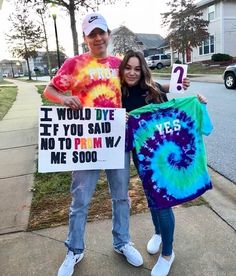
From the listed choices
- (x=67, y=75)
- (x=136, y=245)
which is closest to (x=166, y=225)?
(x=136, y=245)

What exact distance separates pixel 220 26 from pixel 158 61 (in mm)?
10260

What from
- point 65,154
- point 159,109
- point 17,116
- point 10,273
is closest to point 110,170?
point 65,154

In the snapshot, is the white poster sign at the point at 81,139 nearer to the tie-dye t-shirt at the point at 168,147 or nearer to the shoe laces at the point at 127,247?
the tie-dye t-shirt at the point at 168,147

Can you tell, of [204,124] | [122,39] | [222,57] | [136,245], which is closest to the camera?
[204,124]

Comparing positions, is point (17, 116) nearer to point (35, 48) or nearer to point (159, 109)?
point (159, 109)

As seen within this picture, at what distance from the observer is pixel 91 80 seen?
2.78 m

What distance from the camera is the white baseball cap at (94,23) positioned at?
2.75 metres

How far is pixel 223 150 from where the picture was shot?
6.40m

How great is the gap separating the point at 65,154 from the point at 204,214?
1.65 meters

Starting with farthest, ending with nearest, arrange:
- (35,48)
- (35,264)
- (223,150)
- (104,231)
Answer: (35,48) < (223,150) < (104,231) < (35,264)

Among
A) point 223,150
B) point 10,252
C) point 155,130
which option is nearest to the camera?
point 155,130

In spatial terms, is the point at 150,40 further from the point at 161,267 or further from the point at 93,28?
the point at 161,267

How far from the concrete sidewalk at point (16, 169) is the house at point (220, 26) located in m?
28.8

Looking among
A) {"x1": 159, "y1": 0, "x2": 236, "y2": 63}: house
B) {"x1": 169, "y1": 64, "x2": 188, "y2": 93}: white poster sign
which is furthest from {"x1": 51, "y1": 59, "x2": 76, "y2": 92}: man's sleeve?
{"x1": 159, "y1": 0, "x2": 236, "y2": 63}: house
